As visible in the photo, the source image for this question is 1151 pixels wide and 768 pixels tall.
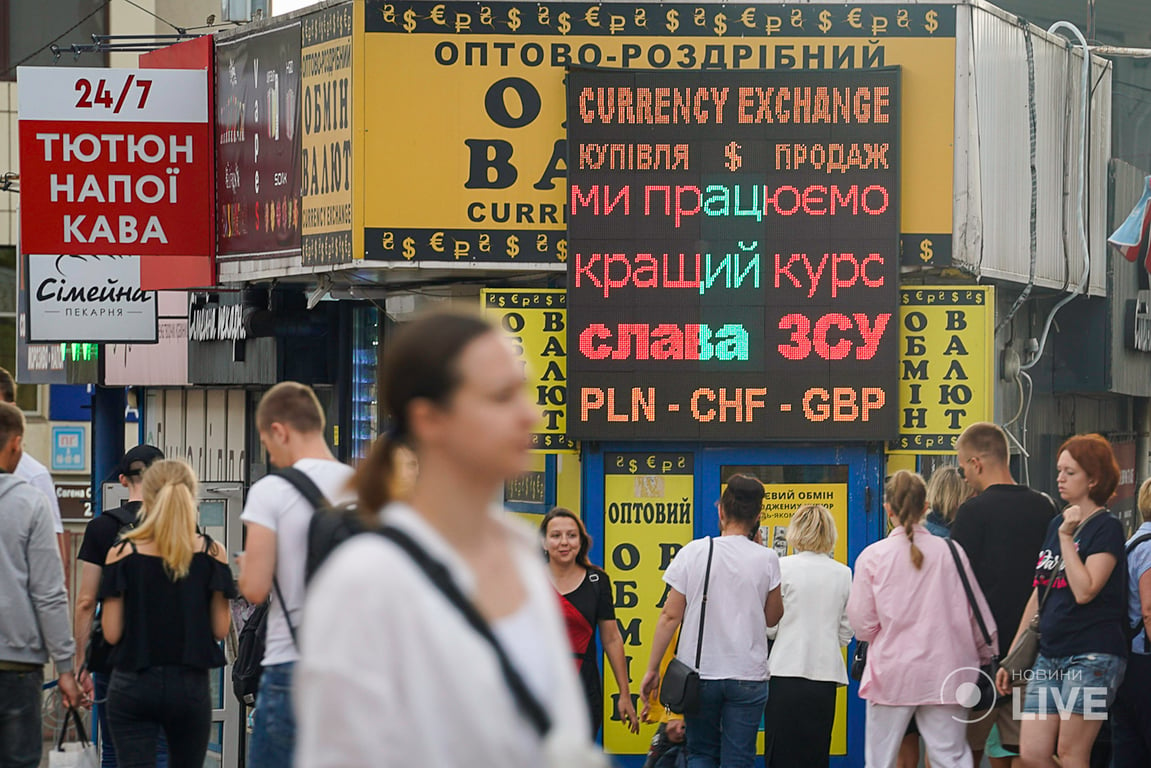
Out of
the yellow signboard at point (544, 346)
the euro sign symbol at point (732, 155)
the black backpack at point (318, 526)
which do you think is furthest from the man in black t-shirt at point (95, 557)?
the euro sign symbol at point (732, 155)

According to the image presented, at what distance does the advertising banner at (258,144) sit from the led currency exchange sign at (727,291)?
2910 millimetres

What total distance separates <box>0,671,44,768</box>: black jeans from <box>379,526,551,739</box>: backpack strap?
516 centimetres

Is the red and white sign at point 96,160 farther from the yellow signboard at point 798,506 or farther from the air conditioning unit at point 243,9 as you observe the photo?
the yellow signboard at point 798,506

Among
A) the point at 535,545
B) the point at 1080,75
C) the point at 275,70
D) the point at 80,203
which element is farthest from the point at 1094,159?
the point at 535,545

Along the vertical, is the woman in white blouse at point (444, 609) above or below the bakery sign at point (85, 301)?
below

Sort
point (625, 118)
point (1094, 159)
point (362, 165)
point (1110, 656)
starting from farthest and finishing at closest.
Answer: point (1094, 159) → point (362, 165) → point (625, 118) → point (1110, 656)

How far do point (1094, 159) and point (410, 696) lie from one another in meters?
12.6

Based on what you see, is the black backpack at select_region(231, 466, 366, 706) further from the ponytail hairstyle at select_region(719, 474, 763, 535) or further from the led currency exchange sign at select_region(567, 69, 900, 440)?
the led currency exchange sign at select_region(567, 69, 900, 440)

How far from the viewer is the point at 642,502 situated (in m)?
11.0

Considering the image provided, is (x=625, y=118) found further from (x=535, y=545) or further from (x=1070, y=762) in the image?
(x=535, y=545)

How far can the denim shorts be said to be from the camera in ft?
26.1

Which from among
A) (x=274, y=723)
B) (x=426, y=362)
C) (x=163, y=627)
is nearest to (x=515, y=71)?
(x=163, y=627)

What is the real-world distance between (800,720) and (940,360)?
285 centimetres

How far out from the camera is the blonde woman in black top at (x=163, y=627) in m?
7.68
